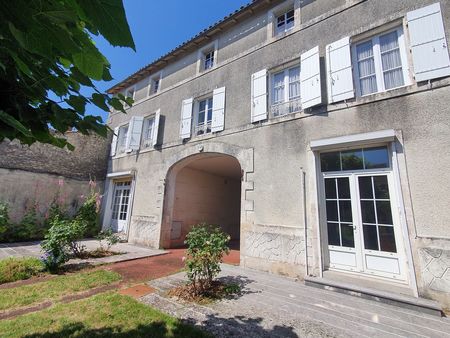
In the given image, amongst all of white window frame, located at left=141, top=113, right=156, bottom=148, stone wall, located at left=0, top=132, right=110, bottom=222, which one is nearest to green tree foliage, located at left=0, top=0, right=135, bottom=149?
white window frame, located at left=141, top=113, right=156, bottom=148

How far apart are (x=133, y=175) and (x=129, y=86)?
4.89 meters

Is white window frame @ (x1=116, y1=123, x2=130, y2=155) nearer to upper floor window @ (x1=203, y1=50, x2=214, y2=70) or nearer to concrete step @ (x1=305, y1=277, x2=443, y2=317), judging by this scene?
upper floor window @ (x1=203, y1=50, x2=214, y2=70)

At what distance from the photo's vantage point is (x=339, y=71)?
5172 mm

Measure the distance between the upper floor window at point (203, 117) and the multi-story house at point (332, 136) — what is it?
1.9 inches

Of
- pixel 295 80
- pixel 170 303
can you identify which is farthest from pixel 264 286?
pixel 295 80

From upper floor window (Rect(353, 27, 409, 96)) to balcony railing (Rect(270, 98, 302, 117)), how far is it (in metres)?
1.34

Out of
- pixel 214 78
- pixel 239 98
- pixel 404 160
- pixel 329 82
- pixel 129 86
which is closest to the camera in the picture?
pixel 404 160

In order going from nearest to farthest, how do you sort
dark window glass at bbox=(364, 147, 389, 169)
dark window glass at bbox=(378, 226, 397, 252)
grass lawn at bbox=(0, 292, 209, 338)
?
1. grass lawn at bbox=(0, 292, 209, 338)
2. dark window glass at bbox=(378, 226, 397, 252)
3. dark window glass at bbox=(364, 147, 389, 169)

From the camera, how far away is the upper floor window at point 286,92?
5969 millimetres

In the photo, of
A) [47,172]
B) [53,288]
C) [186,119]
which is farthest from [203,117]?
[47,172]

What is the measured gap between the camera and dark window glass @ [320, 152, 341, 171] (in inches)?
200

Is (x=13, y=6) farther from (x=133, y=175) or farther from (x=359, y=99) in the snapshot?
(x=133, y=175)

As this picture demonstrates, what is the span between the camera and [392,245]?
4.24 meters

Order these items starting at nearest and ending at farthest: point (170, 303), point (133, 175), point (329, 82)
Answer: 1. point (170, 303)
2. point (329, 82)
3. point (133, 175)
